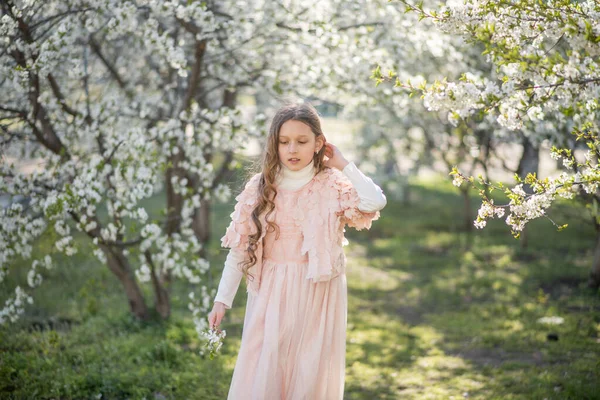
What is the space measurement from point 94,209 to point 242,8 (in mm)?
2168

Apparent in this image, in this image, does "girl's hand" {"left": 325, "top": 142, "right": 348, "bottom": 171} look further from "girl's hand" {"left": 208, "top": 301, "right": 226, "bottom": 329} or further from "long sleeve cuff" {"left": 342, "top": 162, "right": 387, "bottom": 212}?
"girl's hand" {"left": 208, "top": 301, "right": 226, "bottom": 329}

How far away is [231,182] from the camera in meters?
4.04

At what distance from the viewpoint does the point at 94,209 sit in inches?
171

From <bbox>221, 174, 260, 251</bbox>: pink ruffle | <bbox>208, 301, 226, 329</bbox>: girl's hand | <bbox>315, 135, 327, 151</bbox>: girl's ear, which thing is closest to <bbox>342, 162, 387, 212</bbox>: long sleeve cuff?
<bbox>315, 135, 327, 151</bbox>: girl's ear

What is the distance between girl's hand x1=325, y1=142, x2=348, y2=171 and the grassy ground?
1.87 metres

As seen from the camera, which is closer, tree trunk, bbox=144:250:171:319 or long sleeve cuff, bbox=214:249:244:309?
long sleeve cuff, bbox=214:249:244:309

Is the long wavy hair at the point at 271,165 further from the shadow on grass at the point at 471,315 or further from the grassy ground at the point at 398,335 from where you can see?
the shadow on grass at the point at 471,315

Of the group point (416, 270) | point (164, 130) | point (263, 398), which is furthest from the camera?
point (416, 270)

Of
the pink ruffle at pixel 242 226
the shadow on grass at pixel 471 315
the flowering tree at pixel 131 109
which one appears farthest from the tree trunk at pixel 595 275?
the pink ruffle at pixel 242 226

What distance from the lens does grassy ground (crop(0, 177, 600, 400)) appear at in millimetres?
4207

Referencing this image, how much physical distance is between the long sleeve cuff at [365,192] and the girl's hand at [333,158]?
3.3 inches

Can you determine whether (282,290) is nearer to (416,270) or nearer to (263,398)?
(263,398)

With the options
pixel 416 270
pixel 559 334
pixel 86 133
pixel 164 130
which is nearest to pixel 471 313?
pixel 559 334

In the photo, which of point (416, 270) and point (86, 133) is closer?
point (86, 133)
